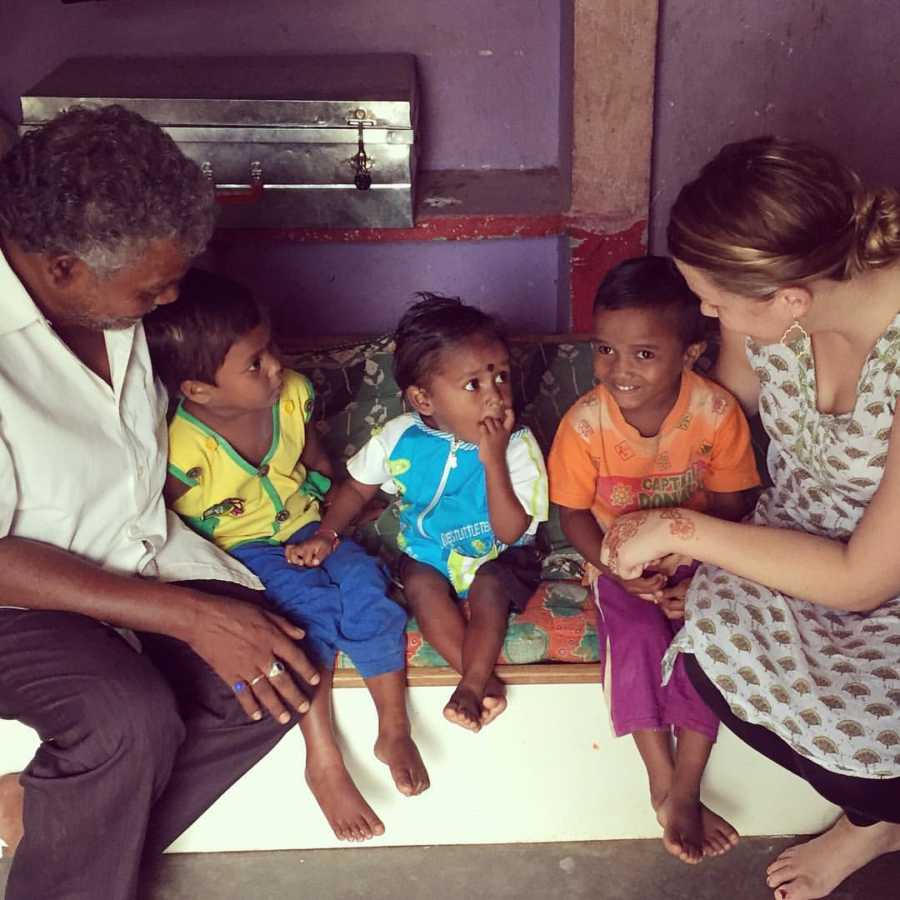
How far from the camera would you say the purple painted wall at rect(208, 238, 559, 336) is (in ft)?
9.64

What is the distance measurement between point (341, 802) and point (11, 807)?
572 millimetres

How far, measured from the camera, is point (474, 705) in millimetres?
1832

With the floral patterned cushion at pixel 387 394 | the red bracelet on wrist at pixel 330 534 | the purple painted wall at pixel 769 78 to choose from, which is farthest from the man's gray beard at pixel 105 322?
the purple painted wall at pixel 769 78

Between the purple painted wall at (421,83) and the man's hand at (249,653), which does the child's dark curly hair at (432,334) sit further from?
the purple painted wall at (421,83)

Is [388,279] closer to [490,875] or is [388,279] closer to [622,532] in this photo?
[622,532]

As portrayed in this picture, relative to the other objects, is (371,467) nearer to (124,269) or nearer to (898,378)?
(124,269)

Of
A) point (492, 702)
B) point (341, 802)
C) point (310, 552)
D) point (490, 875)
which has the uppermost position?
point (310, 552)

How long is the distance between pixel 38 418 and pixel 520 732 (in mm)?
982

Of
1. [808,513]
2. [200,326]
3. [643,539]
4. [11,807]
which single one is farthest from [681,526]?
[11,807]

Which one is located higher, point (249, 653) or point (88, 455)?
point (88, 455)

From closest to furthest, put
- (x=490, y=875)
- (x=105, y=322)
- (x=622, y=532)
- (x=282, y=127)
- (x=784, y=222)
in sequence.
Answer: (x=784, y=222) < (x=105, y=322) < (x=622, y=532) < (x=490, y=875) < (x=282, y=127)

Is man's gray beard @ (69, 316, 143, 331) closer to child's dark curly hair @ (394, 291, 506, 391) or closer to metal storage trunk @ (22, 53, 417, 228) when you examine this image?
child's dark curly hair @ (394, 291, 506, 391)

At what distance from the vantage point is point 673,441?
6.46ft

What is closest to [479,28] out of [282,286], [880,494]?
[282,286]
